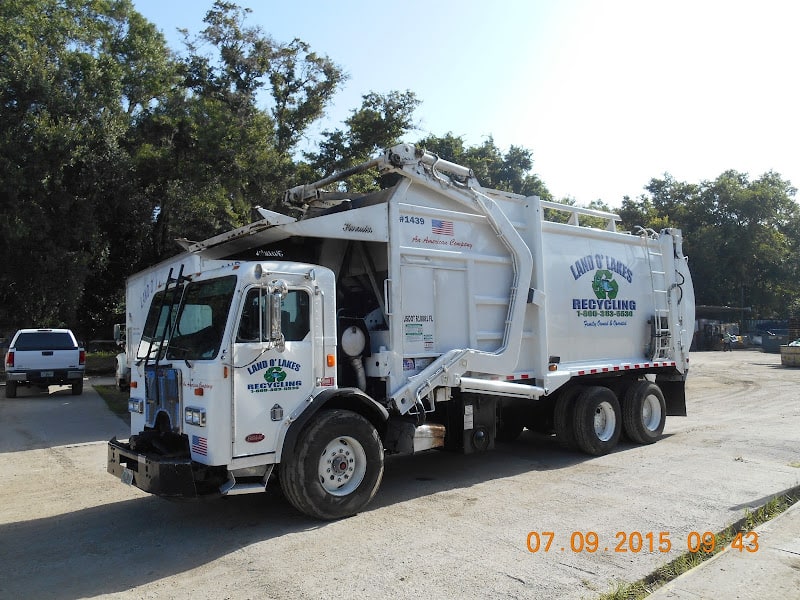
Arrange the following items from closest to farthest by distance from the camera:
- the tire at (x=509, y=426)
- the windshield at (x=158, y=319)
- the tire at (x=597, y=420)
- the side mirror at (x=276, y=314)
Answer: the side mirror at (x=276, y=314), the windshield at (x=158, y=319), the tire at (x=597, y=420), the tire at (x=509, y=426)

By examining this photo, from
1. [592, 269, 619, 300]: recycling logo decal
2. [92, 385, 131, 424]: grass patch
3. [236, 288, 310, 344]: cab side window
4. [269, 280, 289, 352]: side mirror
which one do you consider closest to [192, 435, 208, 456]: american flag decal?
[236, 288, 310, 344]: cab side window

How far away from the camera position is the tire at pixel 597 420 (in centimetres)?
891

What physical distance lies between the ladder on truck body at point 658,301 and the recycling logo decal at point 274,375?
6.89 meters

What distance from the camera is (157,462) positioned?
18.0 feet

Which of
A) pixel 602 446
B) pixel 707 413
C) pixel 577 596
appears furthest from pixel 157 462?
pixel 707 413

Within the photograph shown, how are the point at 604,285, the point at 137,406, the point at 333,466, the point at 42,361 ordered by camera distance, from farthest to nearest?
the point at 42,361 → the point at 604,285 → the point at 137,406 → the point at 333,466

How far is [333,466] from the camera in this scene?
611cm

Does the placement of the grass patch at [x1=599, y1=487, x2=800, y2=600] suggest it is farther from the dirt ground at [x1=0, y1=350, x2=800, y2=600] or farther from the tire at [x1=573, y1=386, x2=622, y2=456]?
the tire at [x1=573, y1=386, x2=622, y2=456]

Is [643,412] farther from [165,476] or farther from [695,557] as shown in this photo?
[165,476]

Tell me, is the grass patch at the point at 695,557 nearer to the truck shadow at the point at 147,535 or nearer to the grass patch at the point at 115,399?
the truck shadow at the point at 147,535

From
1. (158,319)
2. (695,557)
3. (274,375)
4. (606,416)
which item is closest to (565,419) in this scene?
(606,416)

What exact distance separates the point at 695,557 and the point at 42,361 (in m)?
17.3

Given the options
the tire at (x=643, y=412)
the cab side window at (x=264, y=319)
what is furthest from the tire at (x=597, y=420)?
the cab side window at (x=264, y=319)

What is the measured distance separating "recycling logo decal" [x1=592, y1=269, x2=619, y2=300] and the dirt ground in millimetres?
2342
